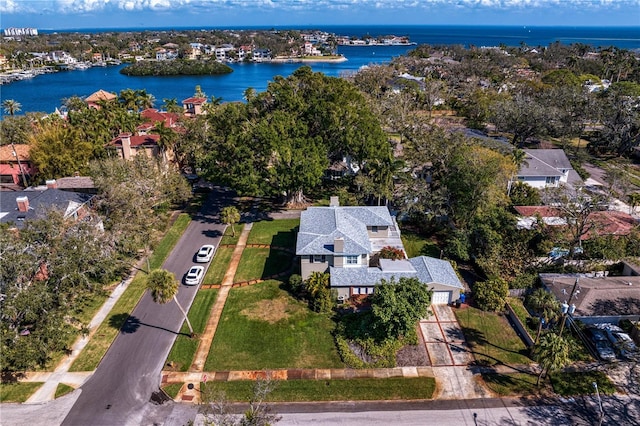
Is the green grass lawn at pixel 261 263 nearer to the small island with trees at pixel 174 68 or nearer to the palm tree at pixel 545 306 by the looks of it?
the palm tree at pixel 545 306

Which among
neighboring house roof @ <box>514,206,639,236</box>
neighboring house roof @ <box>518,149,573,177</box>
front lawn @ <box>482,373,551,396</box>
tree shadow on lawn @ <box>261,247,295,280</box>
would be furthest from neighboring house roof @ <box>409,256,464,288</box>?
neighboring house roof @ <box>518,149,573,177</box>

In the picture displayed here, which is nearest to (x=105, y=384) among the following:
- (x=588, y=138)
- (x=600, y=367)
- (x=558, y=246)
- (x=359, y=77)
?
(x=600, y=367)

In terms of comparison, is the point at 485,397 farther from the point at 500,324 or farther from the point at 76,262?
the point at 76,262

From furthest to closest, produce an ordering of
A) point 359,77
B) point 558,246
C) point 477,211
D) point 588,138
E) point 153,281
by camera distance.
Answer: point 359,77 → point 588,138 → point 477,211 → point 558,246 → point 153,281

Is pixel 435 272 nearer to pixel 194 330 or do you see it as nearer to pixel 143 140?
pixel 194 330

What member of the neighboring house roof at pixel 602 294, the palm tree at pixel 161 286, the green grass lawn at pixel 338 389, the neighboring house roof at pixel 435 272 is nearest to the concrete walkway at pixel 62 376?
the palm tree at pixel 161 286
